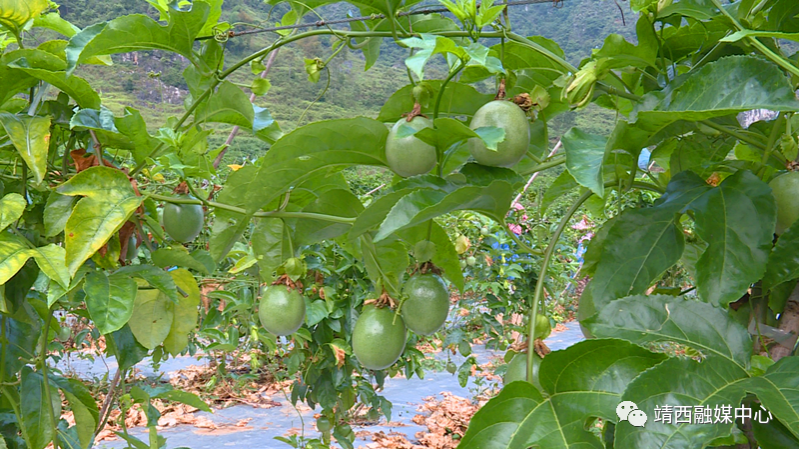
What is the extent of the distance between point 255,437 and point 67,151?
113 inches

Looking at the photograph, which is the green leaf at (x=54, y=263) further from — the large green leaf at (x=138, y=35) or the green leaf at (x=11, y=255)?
the large green leaf at (x=138, y=35)

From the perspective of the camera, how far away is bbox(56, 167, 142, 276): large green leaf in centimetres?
69

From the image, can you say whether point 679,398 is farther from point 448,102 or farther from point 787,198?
point 448,102

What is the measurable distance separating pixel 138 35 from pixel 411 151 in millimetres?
409

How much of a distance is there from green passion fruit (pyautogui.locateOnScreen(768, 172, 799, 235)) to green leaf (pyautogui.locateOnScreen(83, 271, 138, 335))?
74 cm

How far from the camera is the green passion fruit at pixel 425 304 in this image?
26.4 inches

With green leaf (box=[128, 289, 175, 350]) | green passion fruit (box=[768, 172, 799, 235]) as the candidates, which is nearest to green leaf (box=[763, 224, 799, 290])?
green passion fruit (box=[768, 172, 799, 235])

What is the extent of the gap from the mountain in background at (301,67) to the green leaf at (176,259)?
1215cm

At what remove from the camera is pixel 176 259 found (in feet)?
3.05

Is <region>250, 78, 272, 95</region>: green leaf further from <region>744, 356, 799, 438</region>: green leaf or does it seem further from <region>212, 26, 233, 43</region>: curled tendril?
<region>744, 356, 799, 438</region>: green leaf

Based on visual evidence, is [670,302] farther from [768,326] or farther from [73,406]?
[73,406]

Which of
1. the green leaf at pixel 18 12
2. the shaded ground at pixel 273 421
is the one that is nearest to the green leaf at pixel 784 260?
the green leaf at pixel 18 12

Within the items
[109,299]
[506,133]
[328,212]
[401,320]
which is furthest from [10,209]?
[506,133]

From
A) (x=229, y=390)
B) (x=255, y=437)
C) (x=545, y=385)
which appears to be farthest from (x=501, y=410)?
(x=229, y=390)
